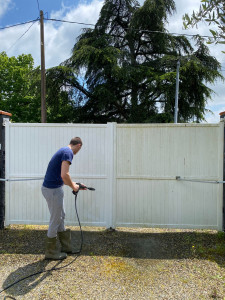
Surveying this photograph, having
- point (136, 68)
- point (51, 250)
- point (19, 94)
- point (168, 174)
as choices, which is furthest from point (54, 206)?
point (19, 94)

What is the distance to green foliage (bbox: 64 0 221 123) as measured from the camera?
14695mm

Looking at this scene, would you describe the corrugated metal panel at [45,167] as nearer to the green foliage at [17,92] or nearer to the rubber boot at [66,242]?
the rubber boot at [66,242]

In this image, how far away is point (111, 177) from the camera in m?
3.80

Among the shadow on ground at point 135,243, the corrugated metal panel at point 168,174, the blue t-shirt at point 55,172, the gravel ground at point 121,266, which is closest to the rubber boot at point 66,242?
the gravel ground at point 121,266

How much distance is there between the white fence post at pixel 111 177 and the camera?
12.4ft

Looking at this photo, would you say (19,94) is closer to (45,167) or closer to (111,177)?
(45,167)

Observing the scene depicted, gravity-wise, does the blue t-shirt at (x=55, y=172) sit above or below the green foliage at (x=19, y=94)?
below

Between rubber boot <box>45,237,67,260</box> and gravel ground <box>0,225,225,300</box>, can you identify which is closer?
gravel ground <box>0,225,225,300</box>

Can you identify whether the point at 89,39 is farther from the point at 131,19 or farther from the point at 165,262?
the point at 165,262

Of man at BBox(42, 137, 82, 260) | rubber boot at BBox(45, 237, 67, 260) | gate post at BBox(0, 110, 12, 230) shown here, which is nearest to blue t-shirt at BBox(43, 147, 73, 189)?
man at BBox(42, 137, 82, 260)

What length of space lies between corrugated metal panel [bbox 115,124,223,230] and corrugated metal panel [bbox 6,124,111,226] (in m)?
0.31

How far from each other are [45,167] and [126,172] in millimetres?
1366

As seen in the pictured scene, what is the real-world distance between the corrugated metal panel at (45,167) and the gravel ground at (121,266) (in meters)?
0.30

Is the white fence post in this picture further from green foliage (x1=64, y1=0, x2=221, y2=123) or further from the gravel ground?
green foliage (x1=64, y1=0, x2=221, y2=123)
